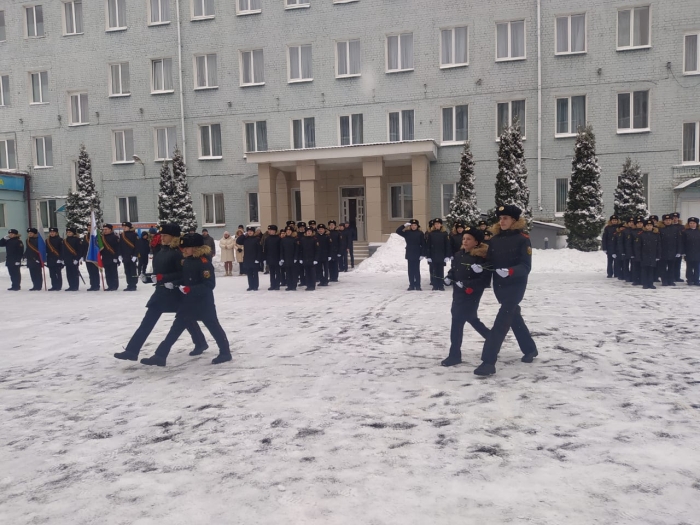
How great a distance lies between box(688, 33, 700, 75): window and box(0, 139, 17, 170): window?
1370 inches

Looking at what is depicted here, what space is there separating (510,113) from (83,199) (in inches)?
830

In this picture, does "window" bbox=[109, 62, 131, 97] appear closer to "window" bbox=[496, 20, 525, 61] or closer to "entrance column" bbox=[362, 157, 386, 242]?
"entrance column" bbox=[362, 157, 386, 242]

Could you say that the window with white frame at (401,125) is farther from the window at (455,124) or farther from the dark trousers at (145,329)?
the dark trousers at (145,329)

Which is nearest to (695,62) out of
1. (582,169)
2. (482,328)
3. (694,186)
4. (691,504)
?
(694,186)

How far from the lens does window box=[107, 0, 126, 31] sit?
30.8 m

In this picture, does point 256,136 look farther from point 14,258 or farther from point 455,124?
Answer: point 14,258

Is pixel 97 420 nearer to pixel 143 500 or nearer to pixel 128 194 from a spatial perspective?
pixel 143 500

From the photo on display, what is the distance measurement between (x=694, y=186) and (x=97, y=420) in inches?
971

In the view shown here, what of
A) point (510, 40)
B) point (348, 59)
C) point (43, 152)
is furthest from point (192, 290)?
point (43, 152)

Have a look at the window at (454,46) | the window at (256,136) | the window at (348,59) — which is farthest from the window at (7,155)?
the window at (454,46)

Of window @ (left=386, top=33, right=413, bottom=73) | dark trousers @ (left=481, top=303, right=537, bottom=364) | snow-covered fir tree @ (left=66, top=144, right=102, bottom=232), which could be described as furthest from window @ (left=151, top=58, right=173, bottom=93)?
dark trousers @ (left=481, top=303, right=537, bottom=364)

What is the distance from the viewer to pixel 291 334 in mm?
9086

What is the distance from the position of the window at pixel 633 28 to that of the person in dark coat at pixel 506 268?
22.7 metres

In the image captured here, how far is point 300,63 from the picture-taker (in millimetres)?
28781
